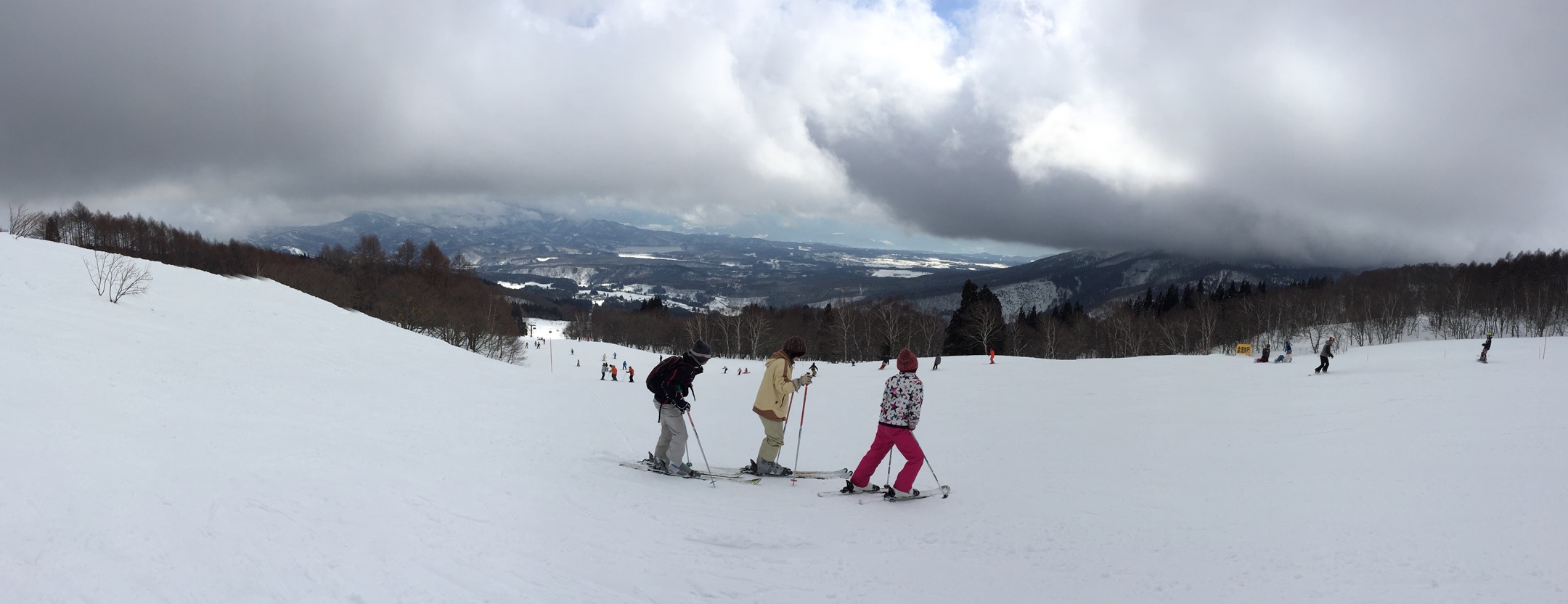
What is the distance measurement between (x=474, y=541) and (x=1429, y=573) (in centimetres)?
795

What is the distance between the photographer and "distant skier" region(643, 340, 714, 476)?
9117mm

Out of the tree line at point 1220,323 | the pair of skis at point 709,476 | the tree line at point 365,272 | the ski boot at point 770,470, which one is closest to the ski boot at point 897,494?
the ski boot at point 770,470

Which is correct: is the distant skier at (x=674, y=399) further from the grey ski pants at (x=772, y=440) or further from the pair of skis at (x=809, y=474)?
the grey ski pants at (x=772, y=440)

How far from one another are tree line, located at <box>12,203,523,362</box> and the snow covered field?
31829mm

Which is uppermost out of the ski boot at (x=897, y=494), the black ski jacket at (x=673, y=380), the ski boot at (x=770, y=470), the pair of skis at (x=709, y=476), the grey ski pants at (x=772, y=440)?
the black ski jacket at (x=673, y=380)

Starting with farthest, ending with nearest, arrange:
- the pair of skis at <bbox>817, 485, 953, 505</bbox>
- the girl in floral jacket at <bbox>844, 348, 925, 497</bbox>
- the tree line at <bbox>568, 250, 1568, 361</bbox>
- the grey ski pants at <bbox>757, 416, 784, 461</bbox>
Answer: the tree line at <bbox>568, 250, 1568, 361</bbox> → the grey ski pants at <bbox>757, 416, 784, 461</bbox> → the pair of skis at <bbox>817, 485, 953, 505</bbox> → the girl in floral jacket at <bbox>844, 348, 925, 497</bbox>

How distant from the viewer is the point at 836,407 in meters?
20.7

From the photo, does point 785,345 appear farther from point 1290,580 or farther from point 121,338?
point 121,338

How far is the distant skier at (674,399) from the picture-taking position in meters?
9.12

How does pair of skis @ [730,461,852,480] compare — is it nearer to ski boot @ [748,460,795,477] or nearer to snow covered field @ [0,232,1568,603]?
ski boot @ [748,460,795,477]

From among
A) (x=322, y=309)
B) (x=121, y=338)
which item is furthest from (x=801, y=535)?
(x=322, y=309)

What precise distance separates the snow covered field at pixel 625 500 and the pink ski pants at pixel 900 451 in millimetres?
342

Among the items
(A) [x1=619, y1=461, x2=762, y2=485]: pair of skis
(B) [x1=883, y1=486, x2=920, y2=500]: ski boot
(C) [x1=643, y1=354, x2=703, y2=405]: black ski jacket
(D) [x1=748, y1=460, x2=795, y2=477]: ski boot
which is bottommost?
(A) [x1=619, y1=461, x2=762, y2=485]: pair of skis

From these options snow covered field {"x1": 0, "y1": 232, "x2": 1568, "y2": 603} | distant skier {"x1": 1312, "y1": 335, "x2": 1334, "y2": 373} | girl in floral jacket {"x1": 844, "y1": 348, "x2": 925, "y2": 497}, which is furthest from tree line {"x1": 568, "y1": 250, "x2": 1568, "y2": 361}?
girl in floral jacket {"x1": 844, "y1": 348, "x2": 925, "y2": 497}
